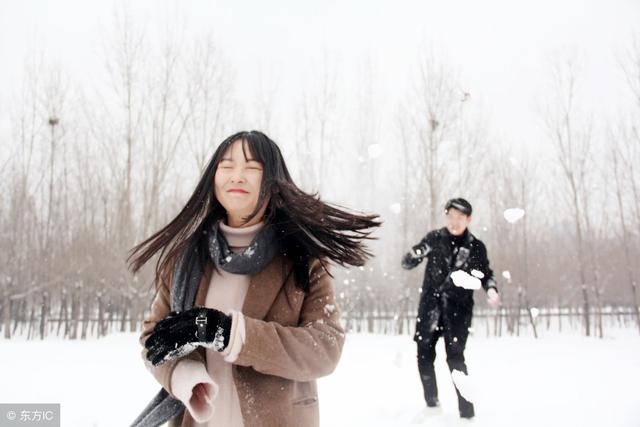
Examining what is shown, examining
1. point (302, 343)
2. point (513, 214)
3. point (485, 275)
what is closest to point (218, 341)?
point (302, 343)

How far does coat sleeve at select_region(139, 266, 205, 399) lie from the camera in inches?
44.3

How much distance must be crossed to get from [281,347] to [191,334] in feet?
0.68

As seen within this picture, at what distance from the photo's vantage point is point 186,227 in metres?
1.44

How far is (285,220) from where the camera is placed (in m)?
1.35

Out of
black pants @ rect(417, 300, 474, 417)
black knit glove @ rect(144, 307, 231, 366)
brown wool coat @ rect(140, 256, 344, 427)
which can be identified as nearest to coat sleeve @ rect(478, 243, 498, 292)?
black pants @ rect(417, 300, 474, 417)

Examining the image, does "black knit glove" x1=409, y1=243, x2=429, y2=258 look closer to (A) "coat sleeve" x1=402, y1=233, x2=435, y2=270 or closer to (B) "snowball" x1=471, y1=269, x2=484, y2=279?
(A) "coat sleeve" x1=402, y1=233, x2=435, y2=270

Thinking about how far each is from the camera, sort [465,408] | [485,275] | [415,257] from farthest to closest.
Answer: [415,257] → [485,275] → [465,408]

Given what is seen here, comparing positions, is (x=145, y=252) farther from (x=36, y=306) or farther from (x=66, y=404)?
(x=36, y=306)

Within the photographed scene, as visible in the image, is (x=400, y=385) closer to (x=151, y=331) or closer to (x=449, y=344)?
(x=449, y=344)

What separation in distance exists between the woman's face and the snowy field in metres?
2.65

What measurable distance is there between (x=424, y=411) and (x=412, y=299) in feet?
29.1

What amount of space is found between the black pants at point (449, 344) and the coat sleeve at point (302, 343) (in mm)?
2453

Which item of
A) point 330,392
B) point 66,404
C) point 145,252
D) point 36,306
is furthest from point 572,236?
point 36,306

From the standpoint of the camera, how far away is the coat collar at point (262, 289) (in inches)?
46.8
